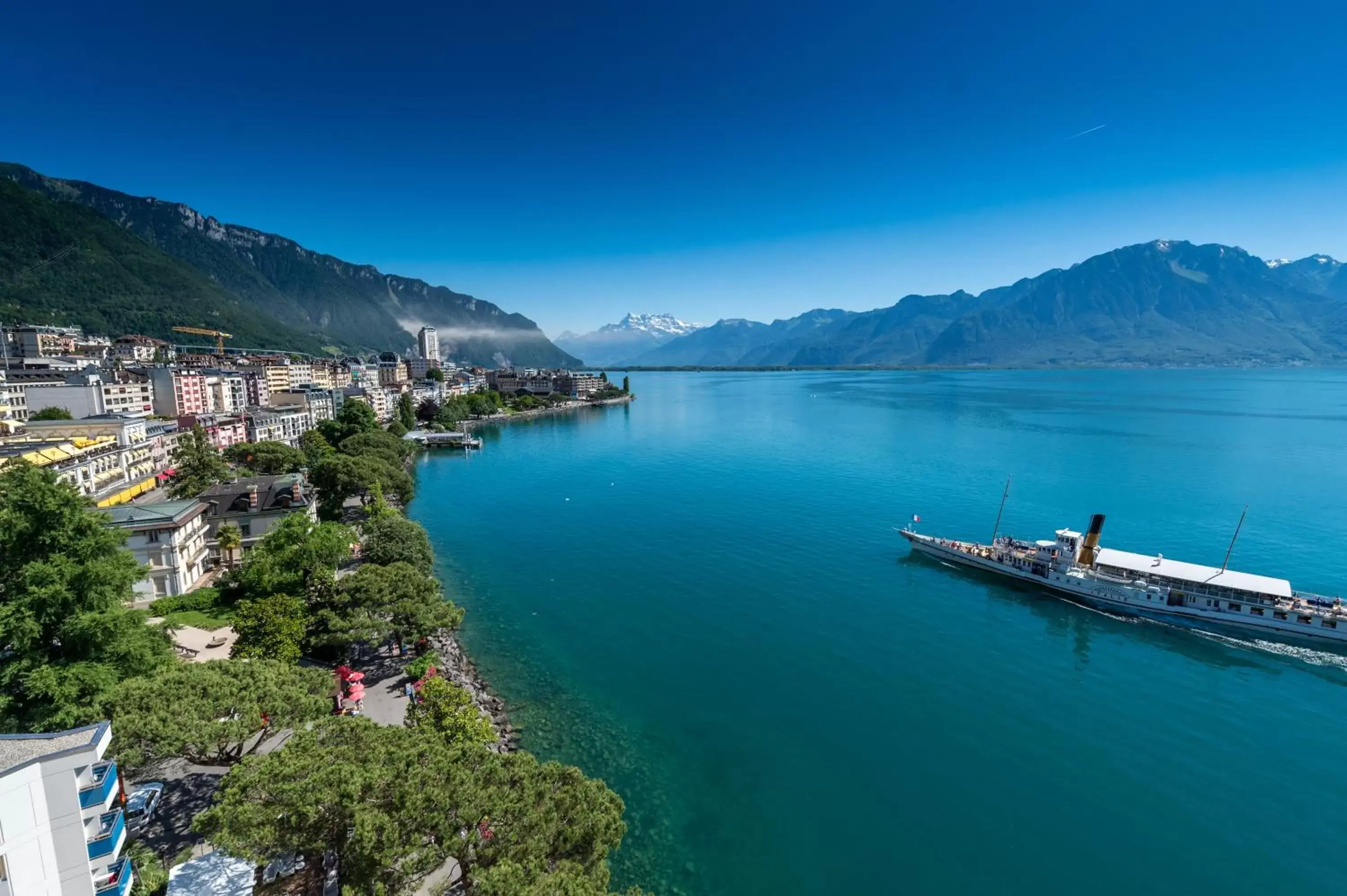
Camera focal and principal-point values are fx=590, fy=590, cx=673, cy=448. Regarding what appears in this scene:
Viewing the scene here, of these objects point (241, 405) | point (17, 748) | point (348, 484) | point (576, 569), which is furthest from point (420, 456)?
point (17, 748)

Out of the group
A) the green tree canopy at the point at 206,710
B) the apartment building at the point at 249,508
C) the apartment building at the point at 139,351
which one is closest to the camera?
the green tree canopy at the point at 206,710

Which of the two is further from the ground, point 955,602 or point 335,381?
point 335,381

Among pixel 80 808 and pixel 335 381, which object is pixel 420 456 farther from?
pixel 80 808

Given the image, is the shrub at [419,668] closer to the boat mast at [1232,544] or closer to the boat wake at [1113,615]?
the boat wake at [1113,615]

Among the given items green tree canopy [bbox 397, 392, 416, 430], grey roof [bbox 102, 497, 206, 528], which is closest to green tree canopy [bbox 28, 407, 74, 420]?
grey roof [bbox 102, 497, 206, 528]

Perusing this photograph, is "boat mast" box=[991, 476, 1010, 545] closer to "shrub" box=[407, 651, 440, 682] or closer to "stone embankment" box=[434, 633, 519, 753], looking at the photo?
"stone embankment" box=[434, 633, 519, 753]

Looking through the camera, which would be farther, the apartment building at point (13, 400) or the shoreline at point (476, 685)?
the apartment building at point (13, 400)

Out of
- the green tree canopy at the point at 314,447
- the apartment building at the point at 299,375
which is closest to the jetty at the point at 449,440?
the green tree canopy at the point at 314,447

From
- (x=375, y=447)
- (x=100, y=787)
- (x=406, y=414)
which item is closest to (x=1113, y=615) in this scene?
(x=100, y=787)
